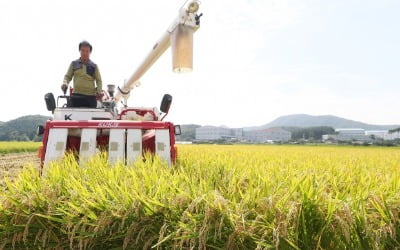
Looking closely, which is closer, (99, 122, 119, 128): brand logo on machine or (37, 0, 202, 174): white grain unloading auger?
(37, 0, 202, 174): white grain unloading auger

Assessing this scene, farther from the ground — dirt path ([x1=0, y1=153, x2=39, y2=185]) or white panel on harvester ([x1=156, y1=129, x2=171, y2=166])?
white panel on harvester ([x1=156, y1=129, x2=171, y2=166])

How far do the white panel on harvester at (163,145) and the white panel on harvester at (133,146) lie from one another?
227 mm

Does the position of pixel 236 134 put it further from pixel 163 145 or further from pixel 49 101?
pixel 163 145

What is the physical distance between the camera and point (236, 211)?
1840 mm

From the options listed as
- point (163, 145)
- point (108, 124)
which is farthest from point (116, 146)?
point (163, 145)

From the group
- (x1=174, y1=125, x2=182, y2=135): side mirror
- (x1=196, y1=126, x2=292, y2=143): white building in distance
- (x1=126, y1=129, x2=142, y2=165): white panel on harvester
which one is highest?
(x1=196, y1=126, x2=292, y2=143): white building in distance

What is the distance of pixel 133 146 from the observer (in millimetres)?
4086

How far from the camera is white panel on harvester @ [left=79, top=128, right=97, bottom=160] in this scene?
157 inches

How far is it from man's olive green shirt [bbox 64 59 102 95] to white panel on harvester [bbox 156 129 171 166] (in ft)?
6.21

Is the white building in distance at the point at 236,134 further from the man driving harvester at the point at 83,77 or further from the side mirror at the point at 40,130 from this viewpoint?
the side mirror at the point at 40,130

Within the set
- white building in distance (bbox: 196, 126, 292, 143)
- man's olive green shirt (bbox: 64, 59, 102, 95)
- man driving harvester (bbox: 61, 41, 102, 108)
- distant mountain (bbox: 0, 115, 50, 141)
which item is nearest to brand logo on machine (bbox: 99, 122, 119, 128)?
man driving harvester (bbox: 61, 41, 102, 108)

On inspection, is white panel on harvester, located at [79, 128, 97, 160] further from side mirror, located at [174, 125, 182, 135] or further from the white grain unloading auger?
side mirror, located at [174, 125, 182, 135]

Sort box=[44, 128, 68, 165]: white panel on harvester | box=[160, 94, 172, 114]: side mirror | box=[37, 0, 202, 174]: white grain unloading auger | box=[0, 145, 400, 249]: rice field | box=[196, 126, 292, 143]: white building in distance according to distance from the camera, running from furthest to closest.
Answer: box=[196, 126, 292, 143]: white building in distance, box=[160, 94, 172, 114]: side mirror, box=[37, 0, 202, 174]: white grain unloading auger, box=[44, 128, 68, 165]: white panel on harvester, box=[0, 145, 400, 249]: rice field

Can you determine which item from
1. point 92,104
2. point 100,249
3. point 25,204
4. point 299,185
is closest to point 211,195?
point 299,185
